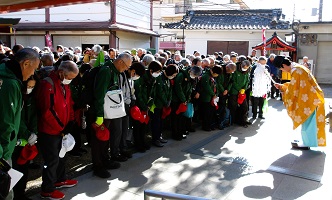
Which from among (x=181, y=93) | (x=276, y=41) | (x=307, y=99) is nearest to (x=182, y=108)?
(x=181, y=93)

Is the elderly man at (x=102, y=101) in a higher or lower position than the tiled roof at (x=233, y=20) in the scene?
lower

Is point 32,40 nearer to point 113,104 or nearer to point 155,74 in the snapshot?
point 155,74

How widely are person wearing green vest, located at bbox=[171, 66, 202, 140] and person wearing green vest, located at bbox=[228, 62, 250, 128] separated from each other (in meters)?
1.59

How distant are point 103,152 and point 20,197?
1329 millimetres

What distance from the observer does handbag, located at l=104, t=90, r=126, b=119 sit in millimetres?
4473

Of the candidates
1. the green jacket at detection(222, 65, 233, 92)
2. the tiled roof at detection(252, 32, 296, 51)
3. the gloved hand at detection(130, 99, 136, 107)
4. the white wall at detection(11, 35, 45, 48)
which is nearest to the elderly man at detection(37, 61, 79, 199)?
the gloved hand at detection(130, 99, 136, 107)

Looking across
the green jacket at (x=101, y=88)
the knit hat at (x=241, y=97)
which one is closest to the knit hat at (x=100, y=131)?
the green jacket at (x=101, y=88)

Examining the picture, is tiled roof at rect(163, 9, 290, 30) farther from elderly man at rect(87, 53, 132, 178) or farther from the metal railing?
the metal railing

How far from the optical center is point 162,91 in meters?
5.90

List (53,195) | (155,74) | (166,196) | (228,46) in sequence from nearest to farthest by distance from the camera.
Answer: (166,196) → (53,195) → (155,74) → (228,46)

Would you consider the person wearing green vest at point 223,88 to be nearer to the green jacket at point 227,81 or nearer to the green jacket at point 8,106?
the green jacket at point 227,81

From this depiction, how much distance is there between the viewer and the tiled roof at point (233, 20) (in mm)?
18509

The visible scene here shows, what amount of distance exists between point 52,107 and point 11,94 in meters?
0.94

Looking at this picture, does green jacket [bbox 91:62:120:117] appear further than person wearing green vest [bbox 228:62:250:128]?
No
